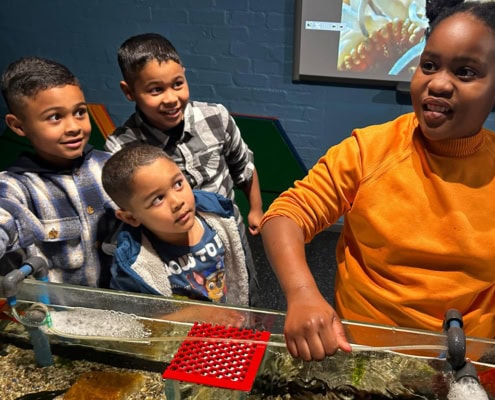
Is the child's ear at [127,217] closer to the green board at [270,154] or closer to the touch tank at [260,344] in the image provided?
the touch tank at [260,344]

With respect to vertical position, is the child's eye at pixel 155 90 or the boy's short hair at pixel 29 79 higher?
the boy's short hair at pixel 29 79

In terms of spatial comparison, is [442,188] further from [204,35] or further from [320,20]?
[204,35]

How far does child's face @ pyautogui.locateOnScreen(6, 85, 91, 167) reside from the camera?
1299 mm

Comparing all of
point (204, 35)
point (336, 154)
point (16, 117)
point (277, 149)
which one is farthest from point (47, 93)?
point (277, 149)

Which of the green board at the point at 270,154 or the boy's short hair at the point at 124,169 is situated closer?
the boy's short hair at the point at 124,169

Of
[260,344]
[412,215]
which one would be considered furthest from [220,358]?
[412,215]

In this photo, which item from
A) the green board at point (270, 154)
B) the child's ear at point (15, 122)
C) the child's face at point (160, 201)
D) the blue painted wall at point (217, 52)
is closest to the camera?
the child's face at point (160, 201)

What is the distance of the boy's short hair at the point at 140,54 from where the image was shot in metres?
1.55

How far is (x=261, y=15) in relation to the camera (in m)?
2.63

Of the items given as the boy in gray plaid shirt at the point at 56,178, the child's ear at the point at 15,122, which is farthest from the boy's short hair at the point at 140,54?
the child's ear at the point at 15,122

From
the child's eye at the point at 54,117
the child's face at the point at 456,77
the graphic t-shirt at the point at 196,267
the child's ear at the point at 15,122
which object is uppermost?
the child's face at the point at 456,77

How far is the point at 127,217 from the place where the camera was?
1.26 meters

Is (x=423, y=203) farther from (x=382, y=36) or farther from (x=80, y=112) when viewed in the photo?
(x=382, y=36)

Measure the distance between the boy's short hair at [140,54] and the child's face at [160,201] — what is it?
46 centimetres
